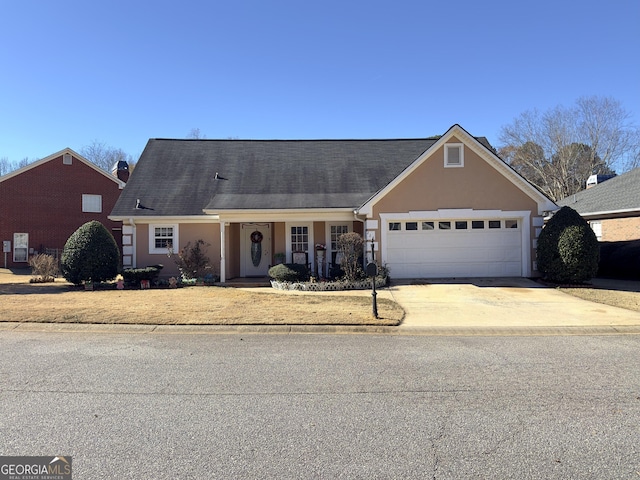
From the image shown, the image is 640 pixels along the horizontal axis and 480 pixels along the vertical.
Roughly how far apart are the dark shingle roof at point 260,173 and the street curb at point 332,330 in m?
8.02

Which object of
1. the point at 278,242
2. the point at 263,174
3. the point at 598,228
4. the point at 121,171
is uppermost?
the point at 121,171

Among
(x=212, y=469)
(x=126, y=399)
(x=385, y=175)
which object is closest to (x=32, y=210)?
(x=385, y=175)

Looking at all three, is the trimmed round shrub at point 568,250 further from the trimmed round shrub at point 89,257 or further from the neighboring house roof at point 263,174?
the trimmed round shrub at point 89,257

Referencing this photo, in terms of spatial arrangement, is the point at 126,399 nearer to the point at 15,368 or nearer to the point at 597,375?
the point at 15,368

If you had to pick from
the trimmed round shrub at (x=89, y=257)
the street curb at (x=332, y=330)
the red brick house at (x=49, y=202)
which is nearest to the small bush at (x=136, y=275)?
the trimmed round shrub at (x=89, y=257)

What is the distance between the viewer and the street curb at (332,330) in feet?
28.2

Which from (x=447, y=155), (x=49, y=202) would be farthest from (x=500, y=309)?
(x=49, y=202)


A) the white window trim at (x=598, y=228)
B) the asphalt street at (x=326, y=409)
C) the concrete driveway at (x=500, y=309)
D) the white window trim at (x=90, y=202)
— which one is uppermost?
the white window trim at (x=90, y=202)

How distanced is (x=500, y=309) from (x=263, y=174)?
13.1 m

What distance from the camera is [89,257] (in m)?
15.4

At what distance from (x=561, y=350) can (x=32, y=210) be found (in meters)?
30.5

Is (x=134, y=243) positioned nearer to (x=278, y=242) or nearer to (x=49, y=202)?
(x=278, y=242)

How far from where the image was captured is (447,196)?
53.4 ft

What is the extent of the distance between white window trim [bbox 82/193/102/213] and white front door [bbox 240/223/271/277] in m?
15.3
